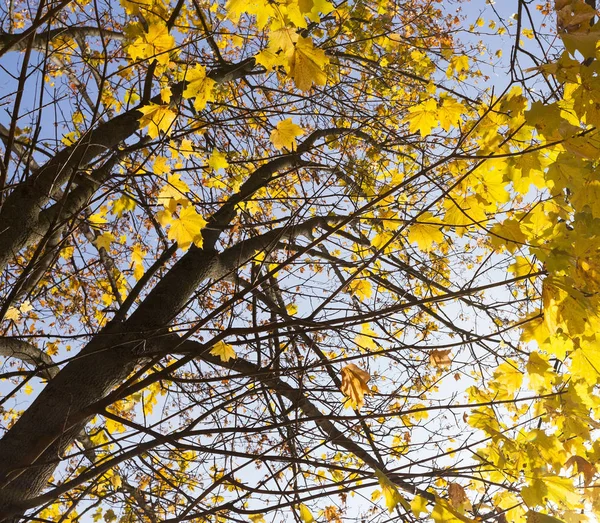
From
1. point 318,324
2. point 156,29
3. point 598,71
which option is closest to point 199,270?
point 156,29

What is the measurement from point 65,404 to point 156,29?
69.8 inches

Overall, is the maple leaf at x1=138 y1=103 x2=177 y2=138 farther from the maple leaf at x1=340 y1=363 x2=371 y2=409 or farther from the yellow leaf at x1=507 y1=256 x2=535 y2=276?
the yellow leaf at x1=507 y1=256 x2=535 y2=276

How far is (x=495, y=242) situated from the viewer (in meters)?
1.80

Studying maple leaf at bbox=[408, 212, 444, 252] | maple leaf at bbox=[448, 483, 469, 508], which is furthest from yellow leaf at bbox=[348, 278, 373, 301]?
maple leaf at bbox=[448, 483, 469, 508]

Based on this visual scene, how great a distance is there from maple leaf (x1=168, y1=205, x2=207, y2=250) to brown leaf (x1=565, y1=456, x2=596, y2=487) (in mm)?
1740

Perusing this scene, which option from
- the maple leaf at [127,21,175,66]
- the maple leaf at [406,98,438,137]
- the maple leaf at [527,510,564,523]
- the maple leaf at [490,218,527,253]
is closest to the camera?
the maple leaf at [527,510,564,523]

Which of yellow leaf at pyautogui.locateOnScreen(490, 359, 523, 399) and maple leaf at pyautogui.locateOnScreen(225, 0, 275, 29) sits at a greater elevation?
maple leaf at pyautogui.locateOnScreen(225, 0, 275, 29)

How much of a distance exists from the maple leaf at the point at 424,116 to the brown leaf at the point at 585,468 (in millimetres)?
1573

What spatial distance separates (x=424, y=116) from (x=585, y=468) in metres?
1.69

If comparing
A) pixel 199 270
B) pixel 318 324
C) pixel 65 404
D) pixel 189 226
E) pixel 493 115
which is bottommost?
pixel 65 404

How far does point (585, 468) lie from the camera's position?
1824mm

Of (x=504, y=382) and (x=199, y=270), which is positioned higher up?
(x=199, y=270)

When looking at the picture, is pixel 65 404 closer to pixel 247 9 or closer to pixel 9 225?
pixel 9 225

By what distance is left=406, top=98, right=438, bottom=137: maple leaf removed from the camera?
89.0 inches
